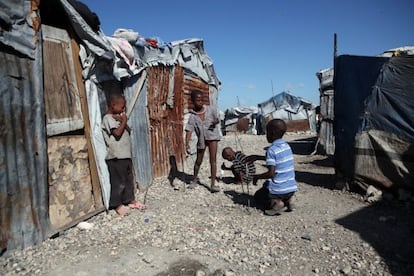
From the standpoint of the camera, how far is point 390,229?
3748 millimetres

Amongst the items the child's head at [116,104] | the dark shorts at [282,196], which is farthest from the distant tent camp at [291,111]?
the child's head at [116,104]

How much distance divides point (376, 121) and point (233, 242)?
320cm

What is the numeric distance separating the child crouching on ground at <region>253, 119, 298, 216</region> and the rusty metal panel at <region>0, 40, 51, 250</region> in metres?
2.65

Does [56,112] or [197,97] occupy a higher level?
[197,97]

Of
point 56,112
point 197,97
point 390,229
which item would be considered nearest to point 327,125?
point 197,97

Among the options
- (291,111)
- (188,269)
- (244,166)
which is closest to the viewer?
(188,269)

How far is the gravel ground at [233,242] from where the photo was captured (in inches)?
114

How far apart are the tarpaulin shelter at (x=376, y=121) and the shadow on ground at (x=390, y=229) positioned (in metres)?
0.51

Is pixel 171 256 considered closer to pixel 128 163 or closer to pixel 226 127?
pixel 128 163

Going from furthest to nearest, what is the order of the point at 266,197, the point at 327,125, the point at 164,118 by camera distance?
the point at 327,125 < the point at 164,118 < the point at 266,197

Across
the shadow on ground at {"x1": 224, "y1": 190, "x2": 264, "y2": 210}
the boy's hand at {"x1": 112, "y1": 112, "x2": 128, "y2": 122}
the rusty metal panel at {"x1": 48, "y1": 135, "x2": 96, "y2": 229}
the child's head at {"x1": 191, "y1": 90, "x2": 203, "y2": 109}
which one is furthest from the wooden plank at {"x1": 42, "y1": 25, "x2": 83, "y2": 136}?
the shadow on ground at {"x1": 224, "y1": 190, "x2": 264, "y2": 210}

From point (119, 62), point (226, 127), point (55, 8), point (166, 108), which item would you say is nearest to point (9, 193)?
point (55, 8)

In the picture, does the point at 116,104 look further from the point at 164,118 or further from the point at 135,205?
the point at 164,118

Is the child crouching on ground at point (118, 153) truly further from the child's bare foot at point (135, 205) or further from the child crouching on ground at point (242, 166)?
the child crouching on ground at point (242, 166)
